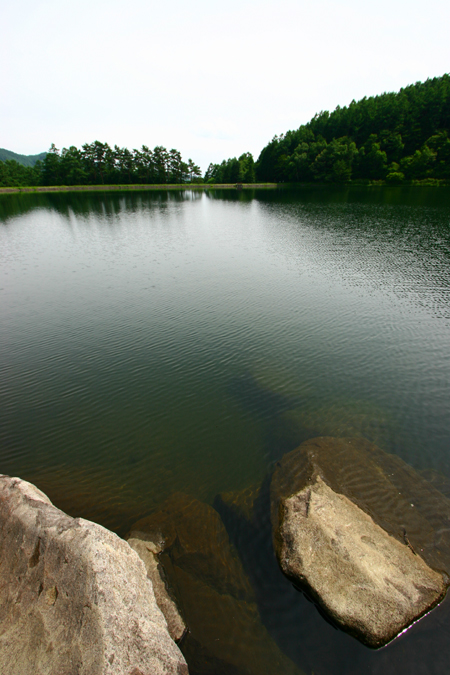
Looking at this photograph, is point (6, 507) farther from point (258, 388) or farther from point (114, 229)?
point (114, 229)

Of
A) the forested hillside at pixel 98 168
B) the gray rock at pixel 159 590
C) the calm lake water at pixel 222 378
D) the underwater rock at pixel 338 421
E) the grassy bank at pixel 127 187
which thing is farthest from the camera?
the forested hillside at pixel 98 168

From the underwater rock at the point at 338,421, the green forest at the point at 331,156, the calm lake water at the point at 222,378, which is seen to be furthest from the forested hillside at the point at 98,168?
the underwater rock at the point at 338,421

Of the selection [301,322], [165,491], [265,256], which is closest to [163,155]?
[265,256]

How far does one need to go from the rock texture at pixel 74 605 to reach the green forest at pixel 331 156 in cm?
14113

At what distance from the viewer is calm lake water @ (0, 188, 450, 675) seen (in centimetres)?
951

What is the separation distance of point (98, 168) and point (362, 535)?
184m

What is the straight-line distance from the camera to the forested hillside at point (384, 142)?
114 meters

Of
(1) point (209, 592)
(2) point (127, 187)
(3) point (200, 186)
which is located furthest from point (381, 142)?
(1) point (209, 592)

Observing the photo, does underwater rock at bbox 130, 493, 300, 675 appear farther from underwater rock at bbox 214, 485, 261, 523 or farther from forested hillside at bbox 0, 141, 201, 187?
forested hillside at bbox 0, 141, 201, 187

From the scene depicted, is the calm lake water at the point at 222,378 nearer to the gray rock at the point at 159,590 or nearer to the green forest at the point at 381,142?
the gray rock at the point at 159,590

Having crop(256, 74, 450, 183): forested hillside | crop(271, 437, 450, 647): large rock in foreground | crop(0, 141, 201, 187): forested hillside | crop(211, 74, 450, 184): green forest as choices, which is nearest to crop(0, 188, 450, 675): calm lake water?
crop(271, 437, 450, 647): large rock in foreground

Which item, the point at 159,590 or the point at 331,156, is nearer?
the point at 159,590

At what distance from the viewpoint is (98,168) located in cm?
15175

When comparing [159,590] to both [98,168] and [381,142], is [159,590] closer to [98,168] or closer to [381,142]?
[381,142]
